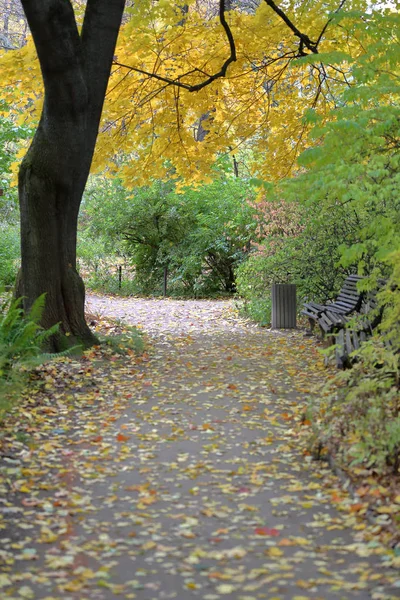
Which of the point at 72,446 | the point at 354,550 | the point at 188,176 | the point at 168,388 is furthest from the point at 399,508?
the point at 188,176

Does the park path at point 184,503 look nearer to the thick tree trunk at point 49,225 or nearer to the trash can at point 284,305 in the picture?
the thick tree trunk at point 49,225

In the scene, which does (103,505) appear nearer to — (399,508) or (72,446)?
(72,446)

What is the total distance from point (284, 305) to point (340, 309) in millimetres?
2859

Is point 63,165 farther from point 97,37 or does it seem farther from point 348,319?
point 348,319

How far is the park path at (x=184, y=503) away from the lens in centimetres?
368

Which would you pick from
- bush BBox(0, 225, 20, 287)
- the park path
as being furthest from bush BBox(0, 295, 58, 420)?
bush BBox(0, 225, 20, 287)

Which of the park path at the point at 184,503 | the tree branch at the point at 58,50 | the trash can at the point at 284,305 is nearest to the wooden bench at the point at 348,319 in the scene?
the park path at the point at 184,503

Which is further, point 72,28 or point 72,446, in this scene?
point 72,28

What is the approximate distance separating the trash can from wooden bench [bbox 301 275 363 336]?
4.66 ft

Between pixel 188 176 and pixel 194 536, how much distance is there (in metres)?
10.3

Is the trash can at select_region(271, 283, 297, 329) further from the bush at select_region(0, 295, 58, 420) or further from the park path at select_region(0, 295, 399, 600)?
the bush at select_region(0, 295, 58, 420)

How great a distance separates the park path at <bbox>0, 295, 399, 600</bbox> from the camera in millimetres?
3680

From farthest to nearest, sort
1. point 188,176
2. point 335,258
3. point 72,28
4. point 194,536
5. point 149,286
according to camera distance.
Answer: point 149,286, point 188,176, point 335,258, point 72,28, point 194,536

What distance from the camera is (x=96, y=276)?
2331cm
